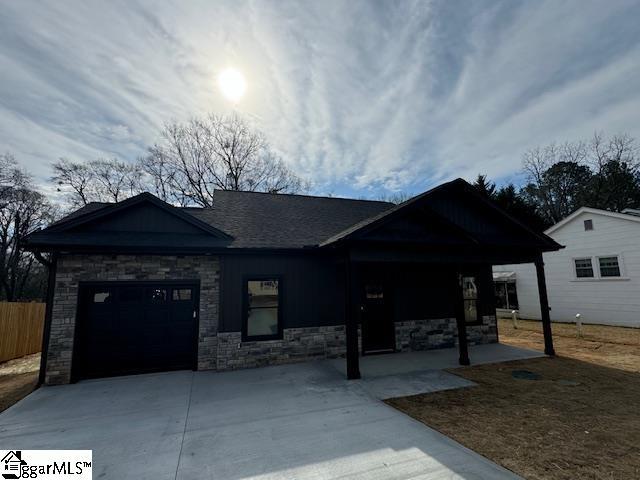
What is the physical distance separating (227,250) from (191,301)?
1646 millimetres

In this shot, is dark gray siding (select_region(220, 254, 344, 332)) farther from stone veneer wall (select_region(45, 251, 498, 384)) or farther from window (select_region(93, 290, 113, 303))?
window (select_region(93, 290, 113, 303))

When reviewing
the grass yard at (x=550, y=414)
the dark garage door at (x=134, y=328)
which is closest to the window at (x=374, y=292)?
the grass yard at (x=550, y=414)

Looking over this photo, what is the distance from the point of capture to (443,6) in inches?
249

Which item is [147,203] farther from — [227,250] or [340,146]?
[340,146]

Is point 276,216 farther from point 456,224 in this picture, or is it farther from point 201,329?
point 456,224

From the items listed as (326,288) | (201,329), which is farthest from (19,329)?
(326,288)

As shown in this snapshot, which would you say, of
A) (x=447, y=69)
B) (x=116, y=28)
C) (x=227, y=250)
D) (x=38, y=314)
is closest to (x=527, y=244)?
(x=447, y=69)

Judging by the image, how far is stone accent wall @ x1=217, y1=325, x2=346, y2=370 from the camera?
25.3 ft

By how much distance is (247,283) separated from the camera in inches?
320

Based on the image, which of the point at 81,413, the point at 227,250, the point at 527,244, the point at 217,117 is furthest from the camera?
the point at 217,117

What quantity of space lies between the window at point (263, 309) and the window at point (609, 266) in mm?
14600

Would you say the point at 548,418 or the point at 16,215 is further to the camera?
the point at 16,215

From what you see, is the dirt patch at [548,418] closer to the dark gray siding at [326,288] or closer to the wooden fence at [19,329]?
the dark gray siding at [326,288]

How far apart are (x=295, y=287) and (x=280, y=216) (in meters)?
3.00
